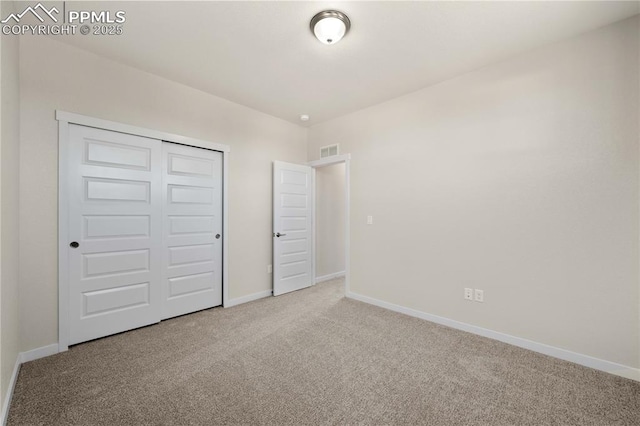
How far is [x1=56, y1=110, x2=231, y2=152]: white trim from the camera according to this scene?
7.88 ft

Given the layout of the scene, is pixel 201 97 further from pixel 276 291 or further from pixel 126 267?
pixel 276 291

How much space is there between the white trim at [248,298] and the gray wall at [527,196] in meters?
1.65

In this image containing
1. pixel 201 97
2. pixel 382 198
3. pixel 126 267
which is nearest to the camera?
pixel 126 267

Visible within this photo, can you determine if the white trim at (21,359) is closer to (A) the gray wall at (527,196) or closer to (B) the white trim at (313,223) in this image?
(B) the white trim at (313,223)

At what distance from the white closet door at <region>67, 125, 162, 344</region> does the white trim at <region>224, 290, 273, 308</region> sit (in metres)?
0.84

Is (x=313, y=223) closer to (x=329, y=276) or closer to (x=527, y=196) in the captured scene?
(x=329, y=276)

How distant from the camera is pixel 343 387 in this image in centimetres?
189

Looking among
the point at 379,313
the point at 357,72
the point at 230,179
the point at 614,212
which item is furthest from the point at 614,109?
the point at 230,179

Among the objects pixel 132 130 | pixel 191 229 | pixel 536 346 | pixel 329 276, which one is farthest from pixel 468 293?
pixel 132 130

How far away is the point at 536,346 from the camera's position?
2395 millimetres

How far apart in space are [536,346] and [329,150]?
3374 millimetres

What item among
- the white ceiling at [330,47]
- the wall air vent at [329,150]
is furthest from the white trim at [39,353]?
the wall air vent at [329,150]

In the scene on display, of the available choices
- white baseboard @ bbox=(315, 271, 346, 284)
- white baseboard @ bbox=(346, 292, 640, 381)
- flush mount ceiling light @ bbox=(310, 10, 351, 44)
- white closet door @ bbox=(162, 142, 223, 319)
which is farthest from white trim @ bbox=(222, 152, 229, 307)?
white baseboard @ bbox=(346, 292, 640, 381)

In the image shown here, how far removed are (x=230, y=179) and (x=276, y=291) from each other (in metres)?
1.76
